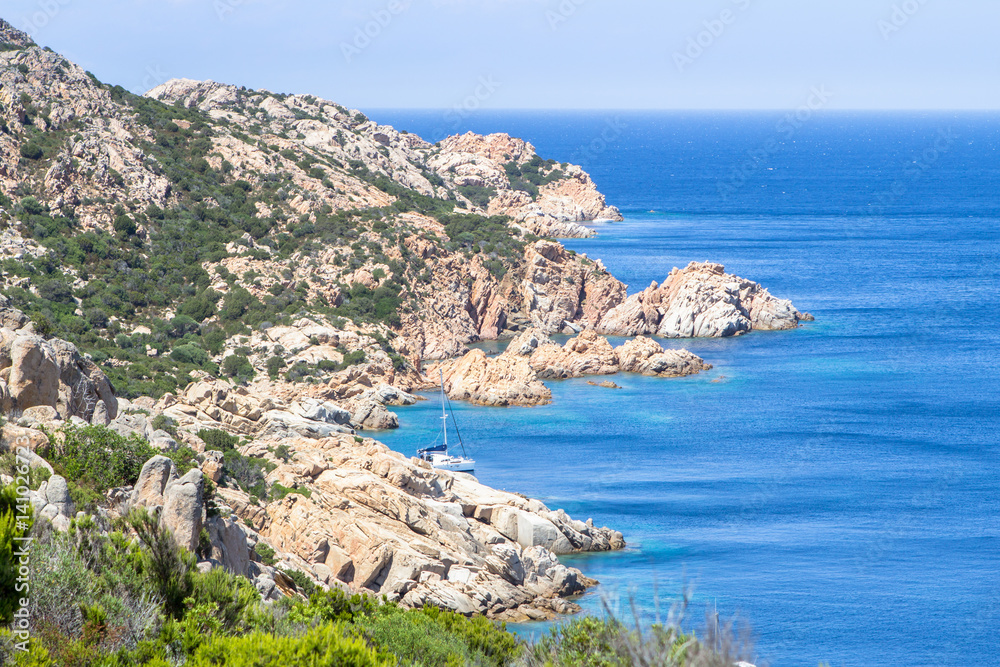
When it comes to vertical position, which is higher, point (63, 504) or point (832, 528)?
point (63, 504)

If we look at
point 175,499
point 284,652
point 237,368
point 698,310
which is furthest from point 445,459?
point 284,652

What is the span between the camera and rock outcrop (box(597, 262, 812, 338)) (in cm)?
8725

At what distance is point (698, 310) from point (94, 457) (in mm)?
68738

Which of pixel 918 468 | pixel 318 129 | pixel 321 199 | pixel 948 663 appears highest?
pixel 318 129

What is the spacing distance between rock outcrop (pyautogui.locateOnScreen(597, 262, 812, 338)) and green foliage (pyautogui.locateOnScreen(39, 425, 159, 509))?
65662mm

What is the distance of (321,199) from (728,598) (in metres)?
59.6

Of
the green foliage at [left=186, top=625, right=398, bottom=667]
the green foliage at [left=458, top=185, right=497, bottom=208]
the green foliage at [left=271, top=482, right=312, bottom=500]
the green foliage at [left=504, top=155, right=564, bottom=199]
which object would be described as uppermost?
the green foliage at [left=504, top=155, right=564, bottom=199]

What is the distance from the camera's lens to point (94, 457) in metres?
23.4

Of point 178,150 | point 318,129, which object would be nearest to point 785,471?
point 178,150

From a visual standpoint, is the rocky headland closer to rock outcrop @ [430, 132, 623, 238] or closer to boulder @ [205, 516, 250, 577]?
boulder @ [205, 516, 250, 577]

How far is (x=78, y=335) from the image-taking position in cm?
5925

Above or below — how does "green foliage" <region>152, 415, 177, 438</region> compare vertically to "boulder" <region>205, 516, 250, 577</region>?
above

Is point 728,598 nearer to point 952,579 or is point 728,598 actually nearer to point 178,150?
point 952,579

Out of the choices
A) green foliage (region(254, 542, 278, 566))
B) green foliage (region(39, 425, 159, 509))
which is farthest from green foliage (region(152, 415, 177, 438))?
green foliage (region(39, 425, 159, 509))
